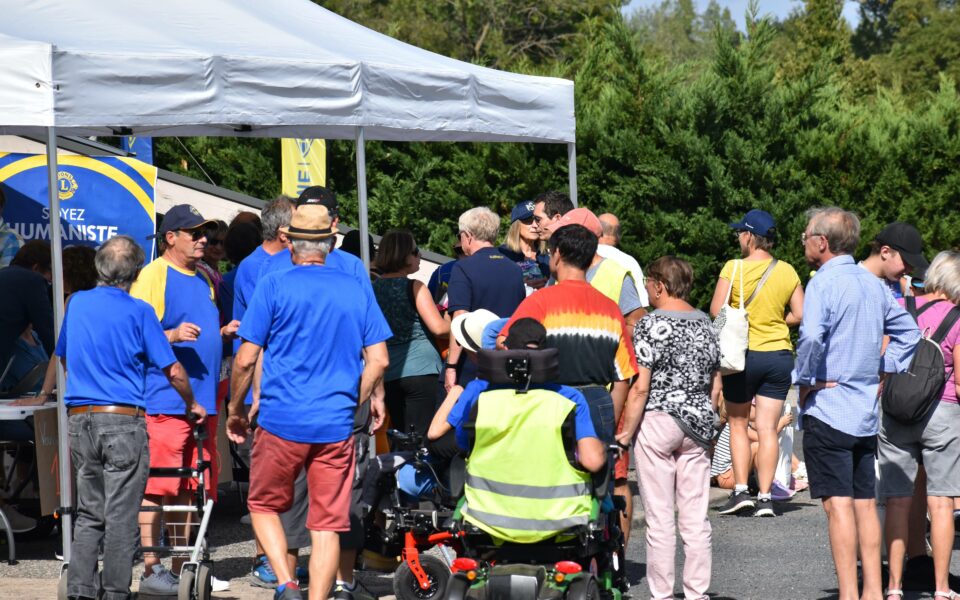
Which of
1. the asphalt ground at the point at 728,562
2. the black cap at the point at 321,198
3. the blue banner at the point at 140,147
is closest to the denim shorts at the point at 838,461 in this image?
the asphalt ground at the point at 728,562

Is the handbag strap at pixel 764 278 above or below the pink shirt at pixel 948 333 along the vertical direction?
above

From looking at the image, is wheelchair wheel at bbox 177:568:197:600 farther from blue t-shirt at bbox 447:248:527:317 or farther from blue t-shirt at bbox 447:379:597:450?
blue t-shirt at bbox 447:248:527:317

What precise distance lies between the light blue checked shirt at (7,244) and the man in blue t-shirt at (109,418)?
171 inches

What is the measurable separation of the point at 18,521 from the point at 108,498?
2.39 metres

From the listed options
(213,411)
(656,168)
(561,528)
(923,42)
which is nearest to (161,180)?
(656,168)

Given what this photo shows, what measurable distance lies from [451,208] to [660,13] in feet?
276

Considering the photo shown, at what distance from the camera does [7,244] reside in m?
10.1

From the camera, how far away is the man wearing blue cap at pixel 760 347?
9.03 meters

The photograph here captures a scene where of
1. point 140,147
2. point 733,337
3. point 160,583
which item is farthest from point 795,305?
point 140,147

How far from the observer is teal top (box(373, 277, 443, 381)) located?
7410mm

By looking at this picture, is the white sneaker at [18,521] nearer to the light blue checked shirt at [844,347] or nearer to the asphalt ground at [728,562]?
the asphalt ground at [728,562]

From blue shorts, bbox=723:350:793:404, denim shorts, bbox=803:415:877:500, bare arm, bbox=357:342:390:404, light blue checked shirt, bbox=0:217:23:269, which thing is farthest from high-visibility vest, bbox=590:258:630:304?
light blue checked shirt, bbox=0:217:23:269

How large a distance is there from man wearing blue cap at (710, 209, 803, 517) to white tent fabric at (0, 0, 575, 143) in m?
1.46

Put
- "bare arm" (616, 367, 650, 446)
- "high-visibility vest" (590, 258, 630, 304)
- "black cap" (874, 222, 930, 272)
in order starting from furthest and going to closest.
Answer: "black cap" (874, 222, 930, 272) < "high-visibility vest" (590, 258, 630, 304) < "bare arm" (616, 367, 650, 446)
